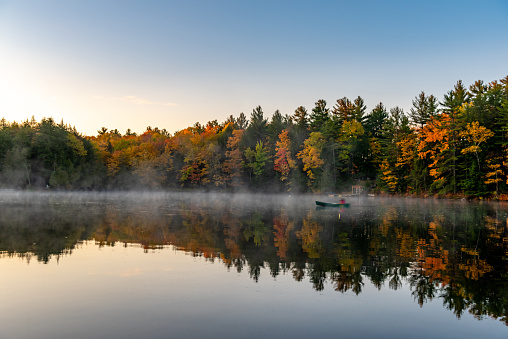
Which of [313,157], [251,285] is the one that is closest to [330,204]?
[313,157]

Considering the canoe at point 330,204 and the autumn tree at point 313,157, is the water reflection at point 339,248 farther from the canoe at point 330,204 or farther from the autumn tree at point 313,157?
Result: the autumn tree at point 313,157

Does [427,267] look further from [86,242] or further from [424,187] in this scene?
[424,187]

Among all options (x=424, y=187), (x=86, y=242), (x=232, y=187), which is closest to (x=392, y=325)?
(x=86, y=242)

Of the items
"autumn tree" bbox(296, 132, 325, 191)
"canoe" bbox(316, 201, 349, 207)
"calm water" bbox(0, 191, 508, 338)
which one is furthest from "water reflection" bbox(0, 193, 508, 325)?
"autumn tree" bbox(296, 132, 325, 191)

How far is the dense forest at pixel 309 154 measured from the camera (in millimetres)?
67125

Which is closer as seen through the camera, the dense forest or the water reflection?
the water reflection

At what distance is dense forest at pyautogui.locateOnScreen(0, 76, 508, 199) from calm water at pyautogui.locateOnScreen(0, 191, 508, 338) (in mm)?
51129

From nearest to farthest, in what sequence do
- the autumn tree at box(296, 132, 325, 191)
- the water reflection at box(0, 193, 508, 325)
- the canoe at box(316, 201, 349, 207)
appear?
the water reflection at box(0, 193, 508, 325) < the canoe at box(316, 201, 349, 207) < the autumn tree at box(296, 132, 325, 191)

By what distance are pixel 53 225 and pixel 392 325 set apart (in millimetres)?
26048

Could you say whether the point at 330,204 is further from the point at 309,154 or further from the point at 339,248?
the point at 309,154

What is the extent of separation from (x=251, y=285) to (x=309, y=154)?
79802 millimetres

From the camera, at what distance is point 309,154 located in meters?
91.2

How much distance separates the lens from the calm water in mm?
9383

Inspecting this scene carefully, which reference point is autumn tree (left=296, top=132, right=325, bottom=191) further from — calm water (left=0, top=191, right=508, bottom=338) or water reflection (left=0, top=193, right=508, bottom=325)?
calm water (left=0, top=191, right=508, bottom=338)
